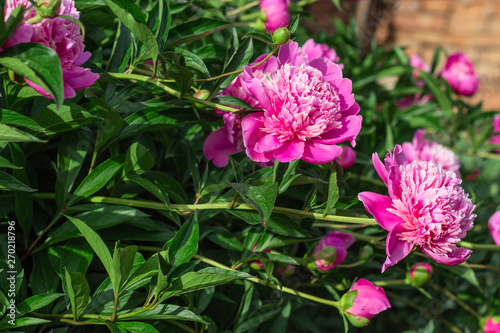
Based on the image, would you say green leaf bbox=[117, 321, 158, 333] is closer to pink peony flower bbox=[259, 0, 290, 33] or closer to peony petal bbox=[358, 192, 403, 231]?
peony petal bbox=[358, 192, 403, 231]

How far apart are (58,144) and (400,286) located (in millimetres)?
539

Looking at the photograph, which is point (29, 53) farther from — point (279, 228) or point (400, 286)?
point (400, 286)

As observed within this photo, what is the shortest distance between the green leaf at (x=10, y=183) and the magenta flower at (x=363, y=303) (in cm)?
37

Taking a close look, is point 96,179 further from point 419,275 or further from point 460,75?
point 460,75

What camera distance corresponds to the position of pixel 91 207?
0.53 meters

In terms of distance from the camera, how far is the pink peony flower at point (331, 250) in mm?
621

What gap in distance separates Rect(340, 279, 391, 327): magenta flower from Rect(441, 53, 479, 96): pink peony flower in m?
0.81

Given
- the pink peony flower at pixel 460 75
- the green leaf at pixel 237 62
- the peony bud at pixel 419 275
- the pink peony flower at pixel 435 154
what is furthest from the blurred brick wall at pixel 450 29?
the green leaf at pixel 237 62

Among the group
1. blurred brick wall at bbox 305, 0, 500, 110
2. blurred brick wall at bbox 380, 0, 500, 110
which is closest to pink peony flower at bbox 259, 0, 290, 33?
blurred brick wall at bbox 305, 0, 500, 110

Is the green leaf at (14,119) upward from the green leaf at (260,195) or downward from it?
upward

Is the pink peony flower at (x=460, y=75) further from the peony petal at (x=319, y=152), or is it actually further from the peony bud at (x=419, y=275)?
the peony petal at (x=319, y=152)

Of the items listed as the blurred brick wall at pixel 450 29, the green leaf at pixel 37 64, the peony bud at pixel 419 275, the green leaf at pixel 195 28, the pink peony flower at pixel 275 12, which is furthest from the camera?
the blurred brick wall at pixel 450 29

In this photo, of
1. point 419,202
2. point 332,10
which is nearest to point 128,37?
point 419,202

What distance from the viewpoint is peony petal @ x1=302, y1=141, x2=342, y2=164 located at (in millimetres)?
476
